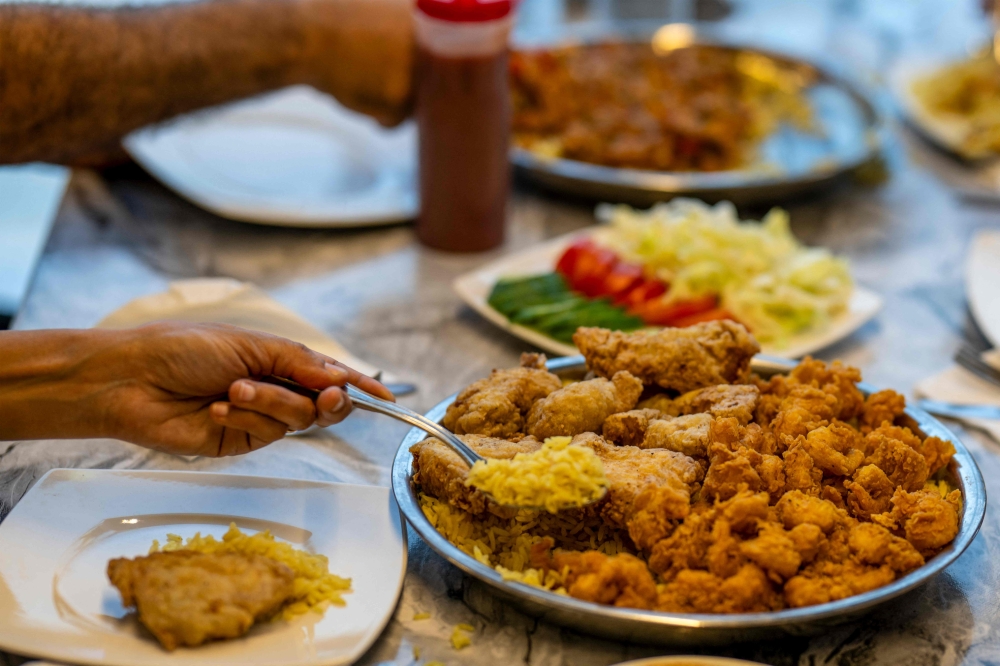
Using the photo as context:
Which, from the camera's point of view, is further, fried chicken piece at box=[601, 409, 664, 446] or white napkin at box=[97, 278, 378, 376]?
white napkin at box=[97, 278, 378, 376]

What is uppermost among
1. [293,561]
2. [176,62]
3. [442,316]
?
[176,62]

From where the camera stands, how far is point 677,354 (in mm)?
2123

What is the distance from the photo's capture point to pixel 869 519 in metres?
1.74

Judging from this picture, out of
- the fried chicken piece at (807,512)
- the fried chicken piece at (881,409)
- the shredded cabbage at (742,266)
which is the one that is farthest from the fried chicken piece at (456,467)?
the shredded cabbage at (742,266)

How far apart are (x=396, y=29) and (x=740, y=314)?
1529 mm

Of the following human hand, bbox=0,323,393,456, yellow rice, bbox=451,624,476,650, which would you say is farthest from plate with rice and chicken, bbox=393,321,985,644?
human hand, bbox=0,323,393,456

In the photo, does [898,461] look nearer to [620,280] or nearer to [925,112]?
[620,280]

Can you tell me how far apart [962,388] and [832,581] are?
1209 mm

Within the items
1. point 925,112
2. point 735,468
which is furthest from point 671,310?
point 925,112

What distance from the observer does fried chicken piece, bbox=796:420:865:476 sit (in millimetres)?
1814

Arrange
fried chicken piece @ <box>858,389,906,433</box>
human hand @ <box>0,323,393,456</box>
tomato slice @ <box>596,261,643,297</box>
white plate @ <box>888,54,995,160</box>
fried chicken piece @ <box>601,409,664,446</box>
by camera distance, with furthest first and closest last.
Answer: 1. white plate @ <box>888,54,995,160</box>
2. tomato slice @ <box>596,261,643,297</box>
3. fried chicken piece @ <box>858,389,906,433</box>
4. fried chicken piece @ <box>601,409,664,446</box>
5. human hand @ <box>0,323,393,456</box>

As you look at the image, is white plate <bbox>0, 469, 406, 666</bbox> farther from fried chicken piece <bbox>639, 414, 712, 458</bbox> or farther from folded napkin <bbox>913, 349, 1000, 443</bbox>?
folded napkin <bbox>913, 349, 1000, 443</bbox>

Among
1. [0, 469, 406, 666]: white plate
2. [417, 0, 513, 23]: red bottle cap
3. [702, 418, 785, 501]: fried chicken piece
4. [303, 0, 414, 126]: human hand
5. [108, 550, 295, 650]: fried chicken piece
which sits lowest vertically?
[0, 469, 406, 666]: white plate

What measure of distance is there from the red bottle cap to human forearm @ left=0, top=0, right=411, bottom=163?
0.39 metres
